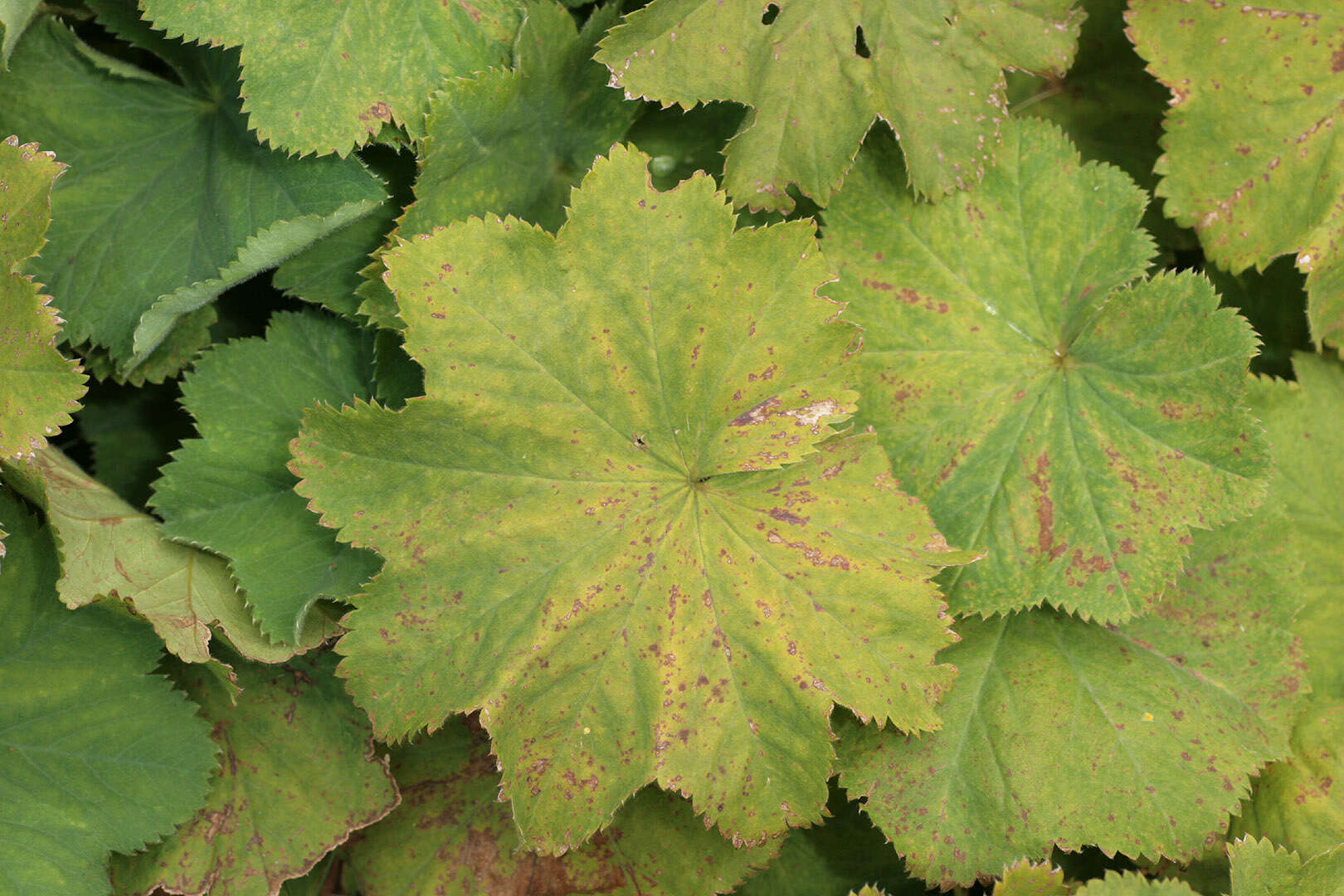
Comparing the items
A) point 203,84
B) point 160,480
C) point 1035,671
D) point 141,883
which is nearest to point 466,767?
point 141,883

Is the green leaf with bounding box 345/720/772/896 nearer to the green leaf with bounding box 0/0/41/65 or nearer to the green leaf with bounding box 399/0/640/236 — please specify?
the green leaf with bounding box 399/0/640/236

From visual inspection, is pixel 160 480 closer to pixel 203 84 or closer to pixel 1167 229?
pixel 203 84

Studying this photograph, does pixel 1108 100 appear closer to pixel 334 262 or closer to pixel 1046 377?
pixel 1046 377

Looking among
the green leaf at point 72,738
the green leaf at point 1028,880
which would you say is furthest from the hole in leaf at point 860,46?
the green leaf at point 72,738

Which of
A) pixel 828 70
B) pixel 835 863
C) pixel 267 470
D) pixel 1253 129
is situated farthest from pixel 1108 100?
pixel 267 470

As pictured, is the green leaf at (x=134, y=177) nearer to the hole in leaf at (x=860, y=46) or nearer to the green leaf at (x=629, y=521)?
the green leaf at (x=629, y=521)
